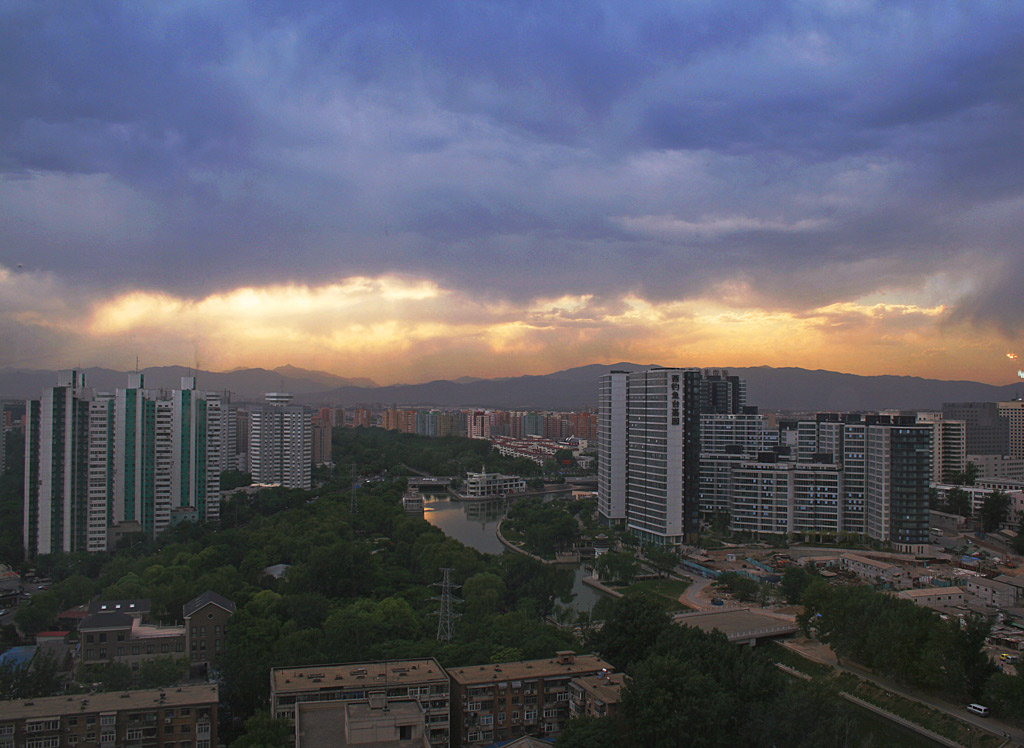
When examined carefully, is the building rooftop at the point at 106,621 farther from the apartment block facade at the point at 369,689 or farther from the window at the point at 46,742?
the apartment block facade at the point at 369,689

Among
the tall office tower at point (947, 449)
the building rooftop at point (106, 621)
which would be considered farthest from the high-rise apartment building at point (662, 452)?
the tall office tower at point (947, 449)

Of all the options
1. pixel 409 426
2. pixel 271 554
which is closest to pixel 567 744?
pixel 271 554

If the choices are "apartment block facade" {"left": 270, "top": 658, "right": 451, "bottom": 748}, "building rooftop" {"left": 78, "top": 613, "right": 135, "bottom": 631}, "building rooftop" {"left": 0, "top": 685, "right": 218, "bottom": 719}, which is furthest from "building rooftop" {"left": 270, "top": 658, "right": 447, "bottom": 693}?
"building rooftop" {"left": 78, "top": 613, "right": 135, "bottom": 631}

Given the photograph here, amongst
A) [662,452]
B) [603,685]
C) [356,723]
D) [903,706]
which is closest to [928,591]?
[903,706]

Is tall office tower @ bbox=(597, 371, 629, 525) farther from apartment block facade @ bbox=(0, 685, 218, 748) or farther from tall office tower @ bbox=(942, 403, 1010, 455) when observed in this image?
tall office tower @ bbox=(942, 403, 1010, 455)

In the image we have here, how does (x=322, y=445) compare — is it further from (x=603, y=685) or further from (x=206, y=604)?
(x=603, y=685)

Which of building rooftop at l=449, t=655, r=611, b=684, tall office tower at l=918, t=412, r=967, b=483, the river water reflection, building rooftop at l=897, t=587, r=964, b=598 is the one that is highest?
tall office tower at l=918, t=412, r=967, b=483

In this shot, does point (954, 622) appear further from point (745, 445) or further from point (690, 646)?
point (745, 445)
